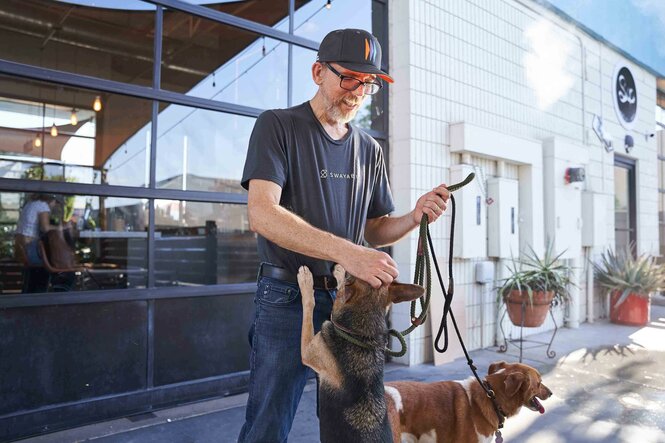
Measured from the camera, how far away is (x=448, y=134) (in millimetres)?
6051

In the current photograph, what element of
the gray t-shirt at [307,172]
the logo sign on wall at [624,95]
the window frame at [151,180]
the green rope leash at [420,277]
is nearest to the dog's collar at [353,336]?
the green rope leash at [420,277]

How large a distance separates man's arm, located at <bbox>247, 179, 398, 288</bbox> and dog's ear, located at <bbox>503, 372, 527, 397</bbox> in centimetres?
172

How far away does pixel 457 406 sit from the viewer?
290 cm

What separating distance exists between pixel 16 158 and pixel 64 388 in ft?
15.0

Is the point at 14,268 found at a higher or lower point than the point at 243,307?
higher

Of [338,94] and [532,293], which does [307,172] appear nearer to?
[338,94]

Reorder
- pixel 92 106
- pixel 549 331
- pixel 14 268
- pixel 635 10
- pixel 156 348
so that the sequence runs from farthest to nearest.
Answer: pixel 92 106, pixel 549 331, pixel 14 268, pixel 156 348, pixel 635 10

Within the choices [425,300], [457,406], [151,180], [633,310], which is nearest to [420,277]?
[425,300]

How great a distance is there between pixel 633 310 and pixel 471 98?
5057 millimetres

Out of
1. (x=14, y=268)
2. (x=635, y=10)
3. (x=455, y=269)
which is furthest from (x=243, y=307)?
(x=635, y=10)

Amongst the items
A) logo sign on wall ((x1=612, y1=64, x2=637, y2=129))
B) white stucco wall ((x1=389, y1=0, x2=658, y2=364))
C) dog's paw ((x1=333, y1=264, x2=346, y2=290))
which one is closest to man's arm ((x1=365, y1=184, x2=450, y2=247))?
dog's paw ((x1=333, y1=264, x2=346, y2=290))

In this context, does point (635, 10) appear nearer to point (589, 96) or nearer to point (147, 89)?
point (147, 89)

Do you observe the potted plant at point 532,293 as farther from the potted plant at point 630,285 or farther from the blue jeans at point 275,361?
the blue jeans at point 275,361

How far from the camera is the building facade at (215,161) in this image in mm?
3824
